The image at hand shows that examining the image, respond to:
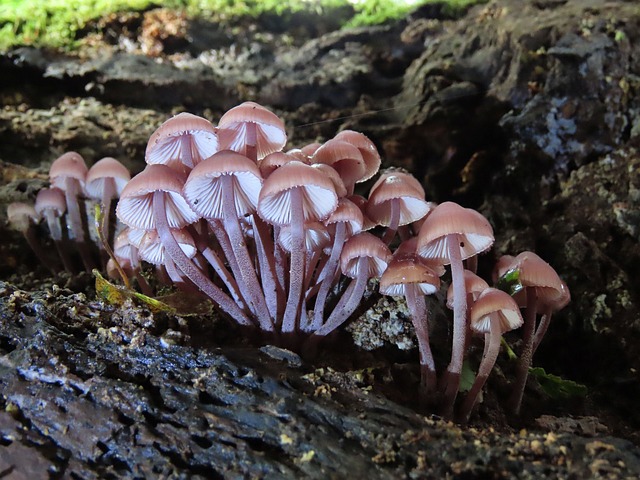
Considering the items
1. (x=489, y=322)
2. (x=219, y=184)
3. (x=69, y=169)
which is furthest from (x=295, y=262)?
(x=69, y=169)

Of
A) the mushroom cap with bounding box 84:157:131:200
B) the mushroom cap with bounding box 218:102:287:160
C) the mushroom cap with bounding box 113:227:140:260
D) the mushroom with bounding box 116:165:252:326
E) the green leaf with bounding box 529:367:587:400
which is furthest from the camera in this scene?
the mushroom cap with bounding box 84:157:131:200

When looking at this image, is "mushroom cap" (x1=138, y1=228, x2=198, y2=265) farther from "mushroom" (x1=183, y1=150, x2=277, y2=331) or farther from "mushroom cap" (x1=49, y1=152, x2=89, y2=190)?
"mushroom cap" (x1=49, y1=152, x2=89, y2=190)

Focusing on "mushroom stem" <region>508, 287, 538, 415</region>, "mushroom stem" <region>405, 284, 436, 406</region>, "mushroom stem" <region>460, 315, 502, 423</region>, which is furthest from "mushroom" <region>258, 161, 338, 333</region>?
"mushroom stem" <region>508, 287, 538, 415</region>

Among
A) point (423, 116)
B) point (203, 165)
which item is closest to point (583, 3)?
point (423, 116)

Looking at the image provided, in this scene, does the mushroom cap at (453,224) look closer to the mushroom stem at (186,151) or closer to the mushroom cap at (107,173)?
the mushroom stem at (186,151)

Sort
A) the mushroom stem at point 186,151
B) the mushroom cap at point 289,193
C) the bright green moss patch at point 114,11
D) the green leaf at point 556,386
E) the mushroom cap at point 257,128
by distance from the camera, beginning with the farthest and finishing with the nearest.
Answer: the bright green moss patch at point 114,11
the green leaf at point 556,386
the mushroom stem at point 186,151
the mushroom cap at point 257,128
the mushroom cap at point 289,193

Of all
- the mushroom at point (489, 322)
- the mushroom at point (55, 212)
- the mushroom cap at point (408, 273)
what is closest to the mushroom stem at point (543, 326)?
the mushroom at point (489, 322)
